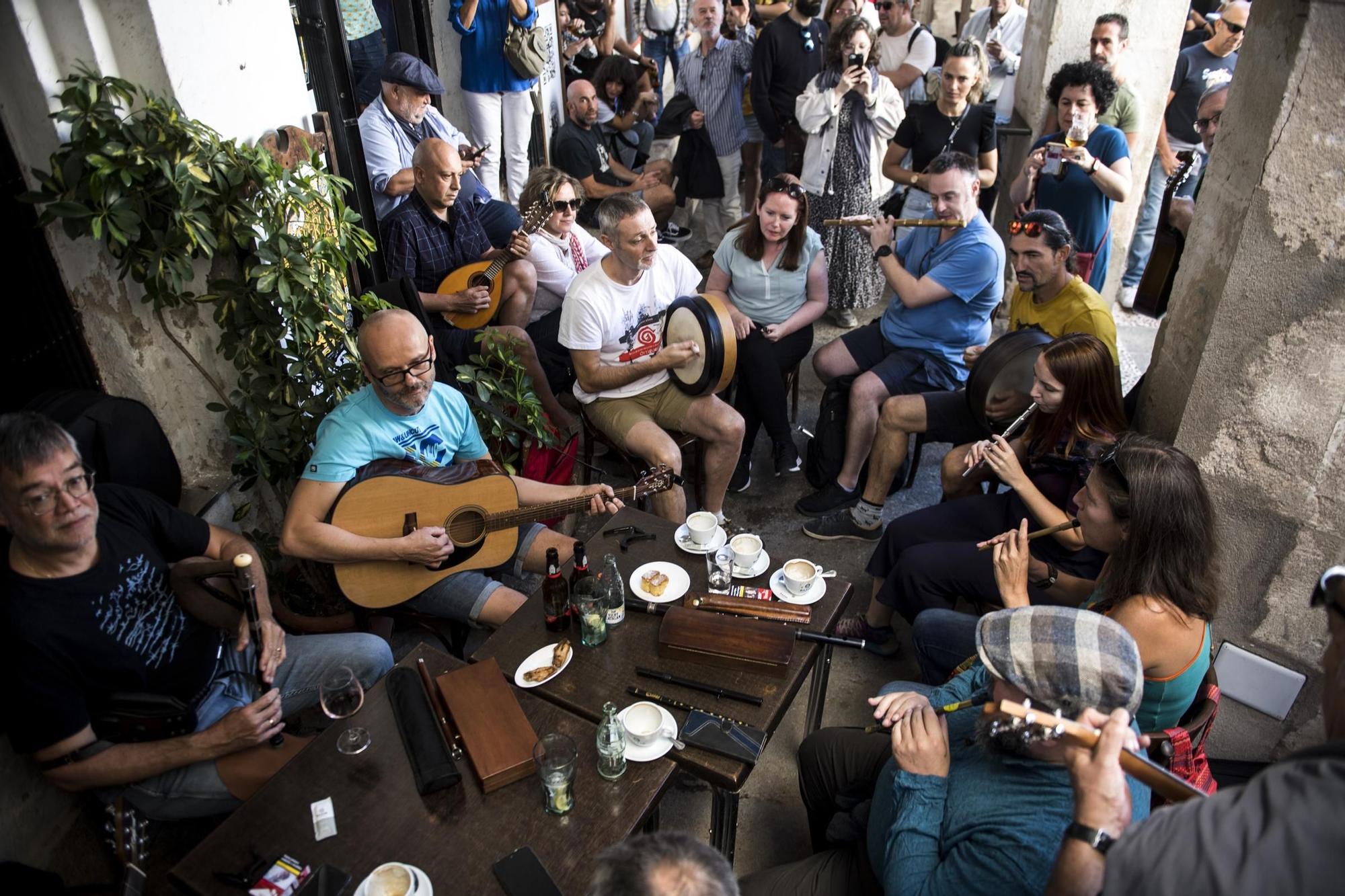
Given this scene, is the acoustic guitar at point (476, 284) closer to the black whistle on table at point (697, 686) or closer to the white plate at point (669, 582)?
the white plate at point (669, 582)

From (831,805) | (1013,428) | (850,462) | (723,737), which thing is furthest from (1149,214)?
(723,737)

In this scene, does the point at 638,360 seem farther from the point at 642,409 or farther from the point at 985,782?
the point at 985,782

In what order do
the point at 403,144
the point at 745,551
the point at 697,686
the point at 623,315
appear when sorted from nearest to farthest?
the point at 697,686
the point at 745,551
the point at 623,315
the point at 403,144

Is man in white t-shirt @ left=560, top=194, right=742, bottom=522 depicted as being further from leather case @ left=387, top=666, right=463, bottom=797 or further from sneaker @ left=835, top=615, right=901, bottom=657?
leather case @ left=387, top=666, right=463, bottom=797

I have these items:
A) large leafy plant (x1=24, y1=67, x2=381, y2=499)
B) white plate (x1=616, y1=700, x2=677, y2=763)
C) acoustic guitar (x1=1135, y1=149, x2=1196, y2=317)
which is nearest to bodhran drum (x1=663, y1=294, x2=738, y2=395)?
large leafy plant (x1=24, y1=67, x2=381, y2=499)

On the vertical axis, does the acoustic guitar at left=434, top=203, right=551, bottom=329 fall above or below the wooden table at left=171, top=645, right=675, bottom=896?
above

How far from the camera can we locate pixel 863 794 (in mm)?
2504

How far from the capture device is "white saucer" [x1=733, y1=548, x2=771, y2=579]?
285cm

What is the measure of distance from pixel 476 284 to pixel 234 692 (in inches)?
99.5

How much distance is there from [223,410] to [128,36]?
4.62ft

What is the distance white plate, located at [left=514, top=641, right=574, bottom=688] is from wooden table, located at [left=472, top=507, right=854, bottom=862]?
0.02 m

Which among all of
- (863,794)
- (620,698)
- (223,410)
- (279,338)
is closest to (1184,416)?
(863,794)

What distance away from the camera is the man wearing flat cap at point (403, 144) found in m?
4.86

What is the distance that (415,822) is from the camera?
6.74 ft
